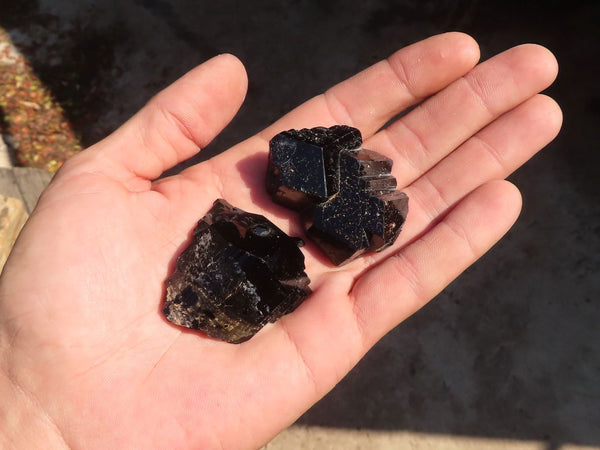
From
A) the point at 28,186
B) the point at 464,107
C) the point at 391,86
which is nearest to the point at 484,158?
the point at 464,107

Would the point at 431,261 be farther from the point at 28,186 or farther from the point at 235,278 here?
the point at 28,186

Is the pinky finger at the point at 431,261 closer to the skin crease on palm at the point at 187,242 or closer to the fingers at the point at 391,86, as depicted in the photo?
the skin crease on palm at the point at 187,242

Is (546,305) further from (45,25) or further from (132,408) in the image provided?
(45,25)

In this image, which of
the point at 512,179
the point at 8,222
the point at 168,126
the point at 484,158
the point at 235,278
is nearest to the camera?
the point at 235,278

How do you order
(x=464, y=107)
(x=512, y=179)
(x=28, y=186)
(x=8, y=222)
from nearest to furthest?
1. (x=464, y=107)
2. (x=8, y=222)
3. (x=28, y=186)
4. (x=512, y=179)

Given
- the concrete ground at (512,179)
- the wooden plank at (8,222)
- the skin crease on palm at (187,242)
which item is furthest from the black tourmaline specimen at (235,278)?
the wooden plank at (8,222)

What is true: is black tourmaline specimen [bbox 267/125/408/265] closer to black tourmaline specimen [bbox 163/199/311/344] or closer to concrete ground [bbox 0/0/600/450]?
black tourmaline specimen [bbox 163/199/311/344]
